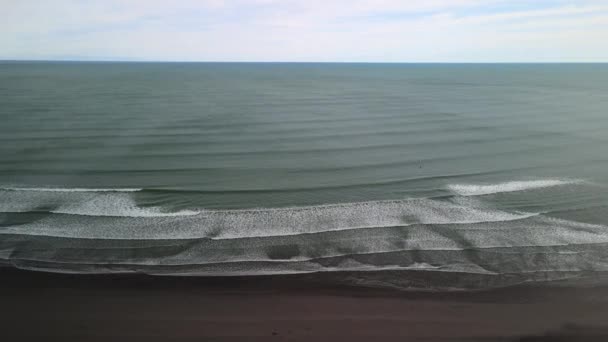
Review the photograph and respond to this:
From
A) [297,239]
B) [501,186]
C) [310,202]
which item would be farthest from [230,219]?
[501,186]

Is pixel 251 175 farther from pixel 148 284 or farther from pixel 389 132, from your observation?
pixel 389 132

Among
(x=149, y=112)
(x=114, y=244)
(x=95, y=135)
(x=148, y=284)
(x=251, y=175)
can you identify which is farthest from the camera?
(x=149, y=112)

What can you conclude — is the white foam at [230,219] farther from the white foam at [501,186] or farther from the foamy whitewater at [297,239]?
the white foam at [501,186]

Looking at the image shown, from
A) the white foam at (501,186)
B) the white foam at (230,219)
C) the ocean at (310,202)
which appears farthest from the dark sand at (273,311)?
the white foam at (501,186)

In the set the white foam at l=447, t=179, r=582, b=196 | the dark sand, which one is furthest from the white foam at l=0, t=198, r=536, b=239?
the dark sand

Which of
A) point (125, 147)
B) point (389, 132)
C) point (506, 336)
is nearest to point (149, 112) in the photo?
point (125, 147)

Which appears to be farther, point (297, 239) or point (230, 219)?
point (230, 219)

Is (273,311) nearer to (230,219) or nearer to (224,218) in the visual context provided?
(230,219)
